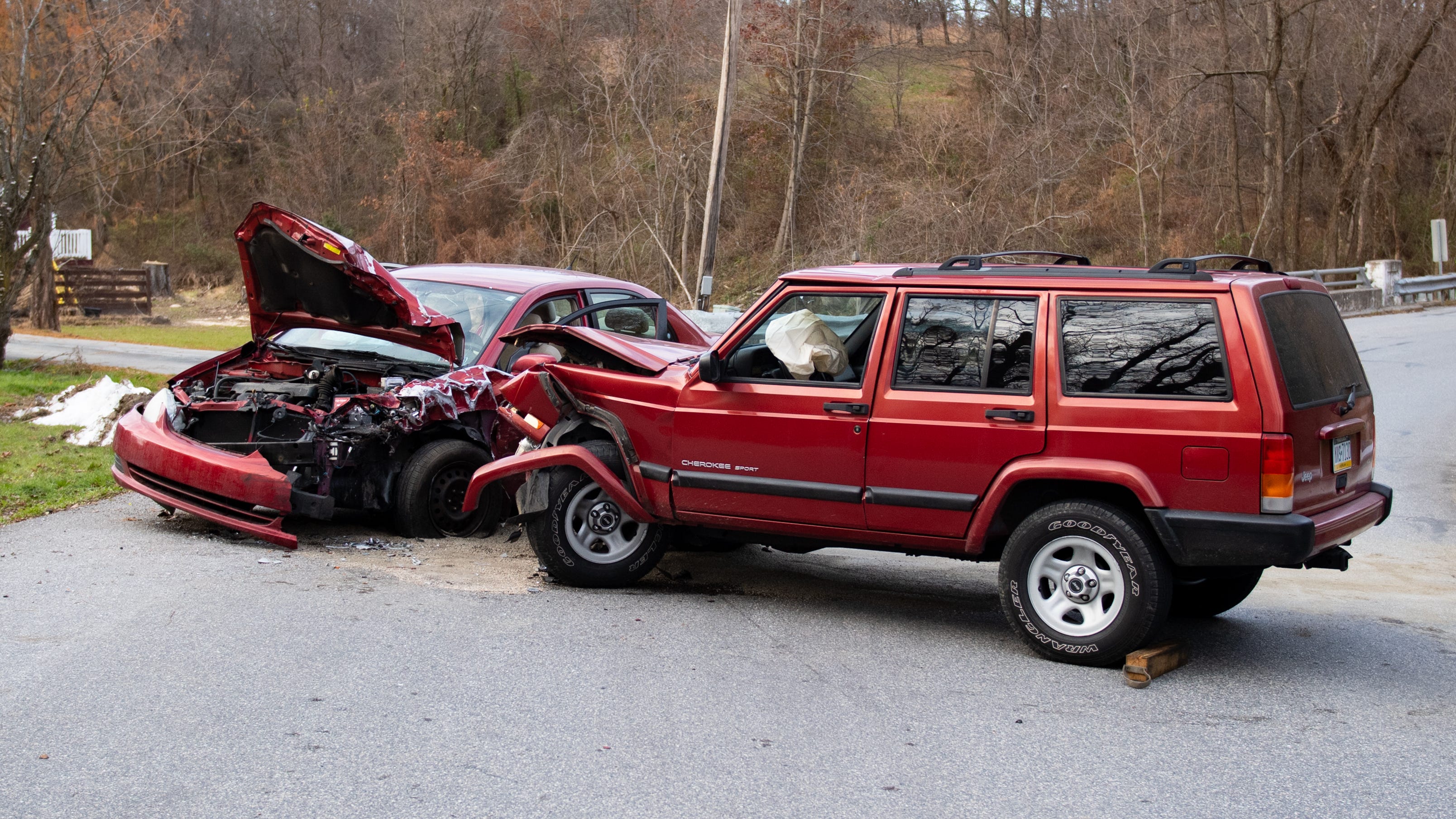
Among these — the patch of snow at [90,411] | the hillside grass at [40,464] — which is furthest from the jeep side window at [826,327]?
the patch of snow at [90,411]

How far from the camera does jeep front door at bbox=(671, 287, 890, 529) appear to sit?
5.91m

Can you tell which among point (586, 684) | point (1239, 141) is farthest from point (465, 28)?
point (586, 684)

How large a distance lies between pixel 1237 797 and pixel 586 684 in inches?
101

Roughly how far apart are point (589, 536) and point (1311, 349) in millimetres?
3872

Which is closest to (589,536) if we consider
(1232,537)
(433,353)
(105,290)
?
(433,353)

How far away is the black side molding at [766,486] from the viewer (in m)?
5.90

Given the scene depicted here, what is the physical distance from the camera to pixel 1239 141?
37.2 m

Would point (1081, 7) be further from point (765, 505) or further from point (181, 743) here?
point (181, 743)

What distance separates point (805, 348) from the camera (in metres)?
6.08

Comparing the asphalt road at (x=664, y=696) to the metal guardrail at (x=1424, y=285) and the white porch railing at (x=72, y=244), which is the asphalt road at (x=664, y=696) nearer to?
the metal guardrail at (x=1424, y=285)

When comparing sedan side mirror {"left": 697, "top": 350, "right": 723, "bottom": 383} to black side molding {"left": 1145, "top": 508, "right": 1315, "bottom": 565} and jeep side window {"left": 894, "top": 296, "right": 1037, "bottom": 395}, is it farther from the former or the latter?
black side molding {"left": 1145, "top": 508, "right": 1315, "bottom": 565}

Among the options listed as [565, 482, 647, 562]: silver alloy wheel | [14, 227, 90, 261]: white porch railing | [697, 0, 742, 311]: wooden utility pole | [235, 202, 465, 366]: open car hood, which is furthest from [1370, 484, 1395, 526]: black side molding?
[14, 227, 90, 261]: white porch railing

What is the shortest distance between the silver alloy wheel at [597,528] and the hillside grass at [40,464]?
4.39 m

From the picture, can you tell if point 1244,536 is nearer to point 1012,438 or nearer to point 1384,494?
point 1012,438
